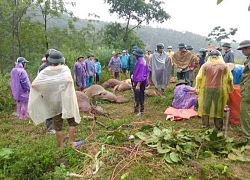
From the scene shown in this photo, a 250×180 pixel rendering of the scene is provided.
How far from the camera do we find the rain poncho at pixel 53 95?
3.47m

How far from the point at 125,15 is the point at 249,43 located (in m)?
15.5

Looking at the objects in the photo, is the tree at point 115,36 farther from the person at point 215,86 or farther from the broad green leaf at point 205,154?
the broad green leaf at point 205,154

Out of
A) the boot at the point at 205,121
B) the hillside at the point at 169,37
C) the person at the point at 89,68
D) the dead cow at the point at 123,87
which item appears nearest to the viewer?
the boot at the point at 205,121

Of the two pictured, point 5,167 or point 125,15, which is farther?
point 125,15

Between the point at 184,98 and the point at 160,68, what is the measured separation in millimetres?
1904

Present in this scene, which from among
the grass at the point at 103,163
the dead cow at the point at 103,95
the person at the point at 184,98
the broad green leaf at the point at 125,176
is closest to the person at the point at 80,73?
the dead cow at the point at 103,95

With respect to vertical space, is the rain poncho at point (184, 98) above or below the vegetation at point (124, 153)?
above

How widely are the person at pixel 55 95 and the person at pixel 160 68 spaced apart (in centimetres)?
449

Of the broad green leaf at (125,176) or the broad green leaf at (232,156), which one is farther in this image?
the broad green leaf at (232,156)

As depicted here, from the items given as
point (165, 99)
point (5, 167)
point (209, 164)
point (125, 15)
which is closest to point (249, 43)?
point (209, 164)

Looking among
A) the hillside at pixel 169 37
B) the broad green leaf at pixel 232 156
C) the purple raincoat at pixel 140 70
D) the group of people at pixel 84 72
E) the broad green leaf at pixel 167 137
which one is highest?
the hillside at pixel 169 37

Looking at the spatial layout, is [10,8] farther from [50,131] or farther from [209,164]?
[209,164]

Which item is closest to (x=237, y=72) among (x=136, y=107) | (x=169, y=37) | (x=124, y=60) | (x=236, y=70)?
(x=236, y=70)

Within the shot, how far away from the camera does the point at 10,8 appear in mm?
9992
